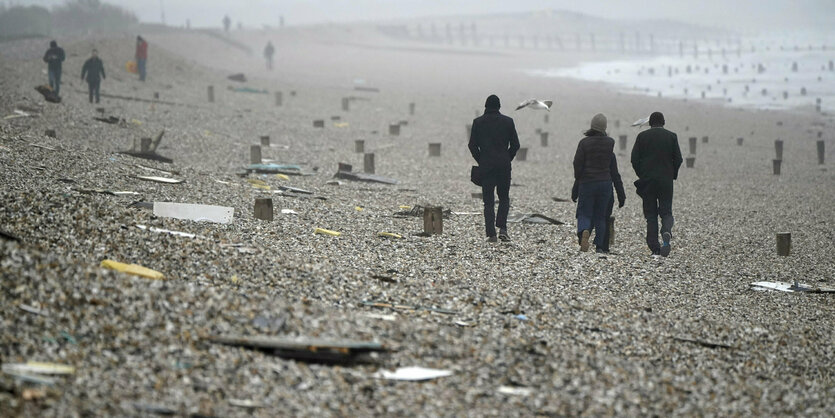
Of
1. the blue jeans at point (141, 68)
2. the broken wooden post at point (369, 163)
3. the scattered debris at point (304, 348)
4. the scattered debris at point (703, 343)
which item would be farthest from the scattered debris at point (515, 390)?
the blue jeans at point (141, 68)

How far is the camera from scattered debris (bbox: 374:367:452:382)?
20.0 ft

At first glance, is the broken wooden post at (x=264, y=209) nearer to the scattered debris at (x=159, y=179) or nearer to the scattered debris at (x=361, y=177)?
the scattered debris at (x=159, y=179)

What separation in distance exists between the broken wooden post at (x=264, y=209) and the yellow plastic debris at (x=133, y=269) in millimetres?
3557

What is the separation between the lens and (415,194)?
15.8 m

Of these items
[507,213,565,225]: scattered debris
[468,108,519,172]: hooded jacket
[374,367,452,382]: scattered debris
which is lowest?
[374,367,452,382]: scattered debris

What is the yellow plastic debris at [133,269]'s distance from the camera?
756cm

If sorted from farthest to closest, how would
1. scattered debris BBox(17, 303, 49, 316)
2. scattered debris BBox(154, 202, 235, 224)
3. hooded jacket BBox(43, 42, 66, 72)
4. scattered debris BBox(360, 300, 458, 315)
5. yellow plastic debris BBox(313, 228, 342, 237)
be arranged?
hooded jacket BBox(43, 42, 66, 72) < yellow plastic debris BBox(313, 228, 342, 237) < scattered debris BBox(154, 202, 235, 224) < scattered debris BBox(360, 300, 458, 315) < scattered debris BBox(17, 303, 49, 316)

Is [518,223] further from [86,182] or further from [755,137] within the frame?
[755,137]

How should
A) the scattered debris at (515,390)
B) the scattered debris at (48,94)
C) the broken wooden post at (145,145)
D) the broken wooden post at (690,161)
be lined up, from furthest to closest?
the scattered debris at (48,94)
the broken wooden post at (690,161)
the broken wooden post at (145,145)
the scattered debris at (515,390)

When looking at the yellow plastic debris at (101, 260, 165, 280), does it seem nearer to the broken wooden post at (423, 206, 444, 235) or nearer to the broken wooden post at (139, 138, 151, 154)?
the broken wooden post at (423, 206, 444, 235)

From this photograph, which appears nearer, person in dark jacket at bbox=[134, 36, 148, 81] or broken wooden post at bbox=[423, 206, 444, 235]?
broken wooden post at bbox=[423, 206, 444, 235]

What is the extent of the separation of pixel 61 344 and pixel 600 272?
18.9 feet

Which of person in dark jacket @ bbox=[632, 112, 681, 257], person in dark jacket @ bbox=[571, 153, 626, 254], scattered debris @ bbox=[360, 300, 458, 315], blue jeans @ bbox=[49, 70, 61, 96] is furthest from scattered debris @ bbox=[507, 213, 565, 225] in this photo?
blue jeans @ bbox=[49, 70, 61, 96]

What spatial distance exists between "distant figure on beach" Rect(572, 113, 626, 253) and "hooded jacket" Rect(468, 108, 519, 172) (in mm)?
802
